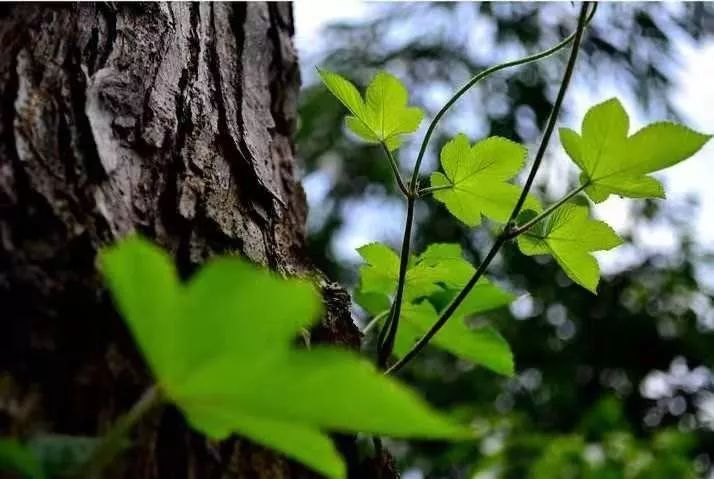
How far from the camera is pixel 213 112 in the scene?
2.60 feet

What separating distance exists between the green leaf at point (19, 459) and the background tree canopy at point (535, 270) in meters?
2.12

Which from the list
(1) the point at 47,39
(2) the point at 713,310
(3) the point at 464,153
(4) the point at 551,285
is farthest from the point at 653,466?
(1) the point at 47,39

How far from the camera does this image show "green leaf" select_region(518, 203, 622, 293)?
2.20 ft

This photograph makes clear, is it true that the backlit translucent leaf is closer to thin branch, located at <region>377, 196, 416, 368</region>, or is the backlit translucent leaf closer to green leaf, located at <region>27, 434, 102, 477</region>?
thin branch, located at <region>377, 196, 416, 368</region>

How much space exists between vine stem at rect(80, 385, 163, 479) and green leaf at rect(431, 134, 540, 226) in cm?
38

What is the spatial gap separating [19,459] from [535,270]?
2753 mm

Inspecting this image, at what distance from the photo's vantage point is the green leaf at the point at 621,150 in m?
0.57

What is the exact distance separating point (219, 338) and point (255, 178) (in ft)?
1.42

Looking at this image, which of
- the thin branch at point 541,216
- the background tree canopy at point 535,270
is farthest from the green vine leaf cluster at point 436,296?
the background tree canopy at point 535,270

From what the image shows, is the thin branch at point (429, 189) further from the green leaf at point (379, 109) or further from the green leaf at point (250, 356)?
the green leaf at point (250, 356)

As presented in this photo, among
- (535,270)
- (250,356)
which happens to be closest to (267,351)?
(250,356)

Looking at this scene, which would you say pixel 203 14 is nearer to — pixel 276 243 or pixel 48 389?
pixel 276 243

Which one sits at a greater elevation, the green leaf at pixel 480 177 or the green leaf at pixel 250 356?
the green leaf at pixel 250 356

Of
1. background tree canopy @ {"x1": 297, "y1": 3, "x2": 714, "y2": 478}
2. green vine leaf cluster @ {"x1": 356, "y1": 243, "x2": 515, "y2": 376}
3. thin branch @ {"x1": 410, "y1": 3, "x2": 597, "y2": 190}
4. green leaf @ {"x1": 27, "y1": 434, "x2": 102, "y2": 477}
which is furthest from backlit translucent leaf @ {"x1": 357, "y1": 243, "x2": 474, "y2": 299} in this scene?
background tree canopy @ {"x1": 297, "y1": 3, "x2": 714, "y2": 478}
